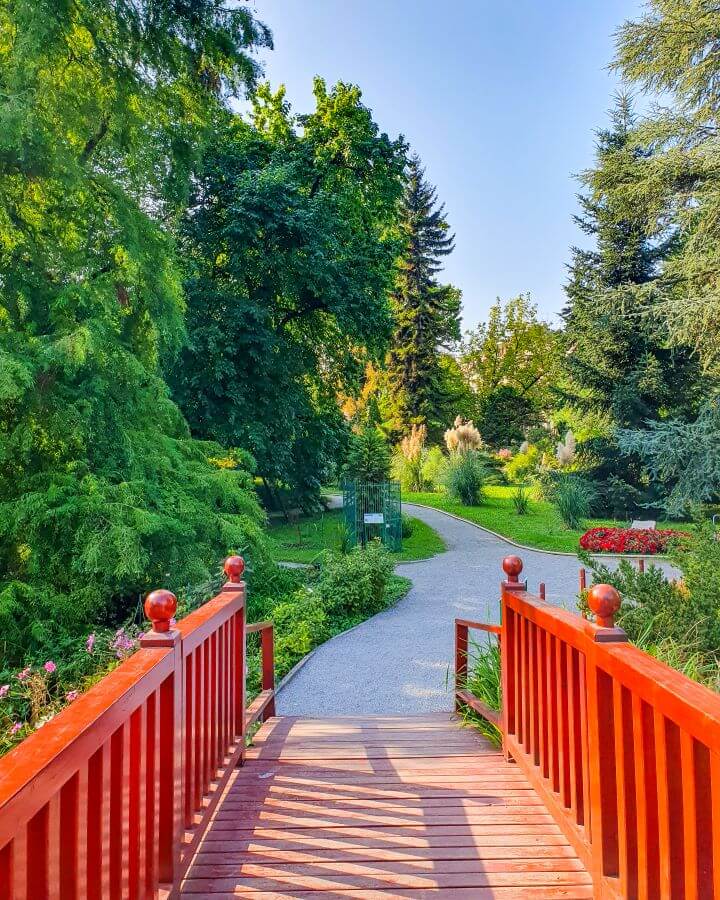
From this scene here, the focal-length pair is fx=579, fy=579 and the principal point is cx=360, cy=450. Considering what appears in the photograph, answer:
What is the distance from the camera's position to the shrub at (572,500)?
14.5 metres

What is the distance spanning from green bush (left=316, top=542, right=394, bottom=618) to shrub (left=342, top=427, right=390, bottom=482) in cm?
430

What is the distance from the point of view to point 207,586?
6.03 meters

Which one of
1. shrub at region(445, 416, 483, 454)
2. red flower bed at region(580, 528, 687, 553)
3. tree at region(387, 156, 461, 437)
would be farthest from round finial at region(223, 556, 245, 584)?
tree at region(387, 156, 461, 437)

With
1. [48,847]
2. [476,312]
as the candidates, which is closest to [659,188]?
[48,847]

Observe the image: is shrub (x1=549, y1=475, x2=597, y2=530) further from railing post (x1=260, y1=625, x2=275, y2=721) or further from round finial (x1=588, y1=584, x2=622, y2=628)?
round finial (x1=588, y1=584, x2=622, y2=628)

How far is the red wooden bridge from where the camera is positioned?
115 cm

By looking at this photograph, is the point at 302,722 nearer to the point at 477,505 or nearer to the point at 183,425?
the point at 183,425

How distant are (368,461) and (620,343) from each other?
818 centimetres

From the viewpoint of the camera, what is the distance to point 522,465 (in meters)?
23.9

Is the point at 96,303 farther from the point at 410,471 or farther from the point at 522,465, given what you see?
the point at 522,465

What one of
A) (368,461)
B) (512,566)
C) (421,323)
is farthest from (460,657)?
(421,323)

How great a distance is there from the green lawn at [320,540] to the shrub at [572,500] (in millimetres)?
3266

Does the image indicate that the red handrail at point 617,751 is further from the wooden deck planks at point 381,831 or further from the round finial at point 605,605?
the wooden deck planks at point 381,831

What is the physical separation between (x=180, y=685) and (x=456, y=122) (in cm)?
1106
